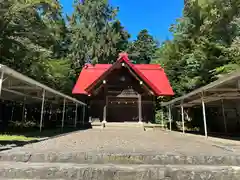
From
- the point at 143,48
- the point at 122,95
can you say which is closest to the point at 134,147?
the point at 122,95

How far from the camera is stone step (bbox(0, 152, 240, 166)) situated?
389 centimetres

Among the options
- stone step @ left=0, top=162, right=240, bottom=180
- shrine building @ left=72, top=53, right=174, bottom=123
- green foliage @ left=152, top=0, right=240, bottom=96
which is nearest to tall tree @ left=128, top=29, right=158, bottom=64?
green foliage @ left=152, top=0, right=240, bottom=96

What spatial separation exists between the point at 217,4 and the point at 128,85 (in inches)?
384

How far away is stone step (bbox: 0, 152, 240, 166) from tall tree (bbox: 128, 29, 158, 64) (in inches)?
1456

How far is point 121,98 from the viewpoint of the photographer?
56.1 feet

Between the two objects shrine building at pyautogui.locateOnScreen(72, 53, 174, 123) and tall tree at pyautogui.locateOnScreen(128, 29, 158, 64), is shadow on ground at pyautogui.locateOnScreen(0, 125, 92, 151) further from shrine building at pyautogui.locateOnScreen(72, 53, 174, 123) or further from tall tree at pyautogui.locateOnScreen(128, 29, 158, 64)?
tall tree at pyautogui.locateOnScreen(128, 29, 158, 64)

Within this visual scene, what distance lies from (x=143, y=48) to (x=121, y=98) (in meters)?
31.1

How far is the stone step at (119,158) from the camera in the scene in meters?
3.89

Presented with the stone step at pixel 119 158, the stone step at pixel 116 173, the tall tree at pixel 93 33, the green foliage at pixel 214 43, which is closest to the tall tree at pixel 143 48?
the tall tree at pixel 93 33

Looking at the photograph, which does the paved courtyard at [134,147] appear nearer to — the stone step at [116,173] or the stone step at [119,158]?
the stone step at [119,158]

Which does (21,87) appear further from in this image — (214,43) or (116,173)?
(214,43)

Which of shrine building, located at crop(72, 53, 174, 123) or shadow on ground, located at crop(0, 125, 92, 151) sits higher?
shrine building, located at crop(72, 53, 174, 123)

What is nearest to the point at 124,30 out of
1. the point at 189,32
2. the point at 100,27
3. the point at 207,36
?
the point at 100,27

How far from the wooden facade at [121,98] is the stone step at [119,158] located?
1242 centimetres
